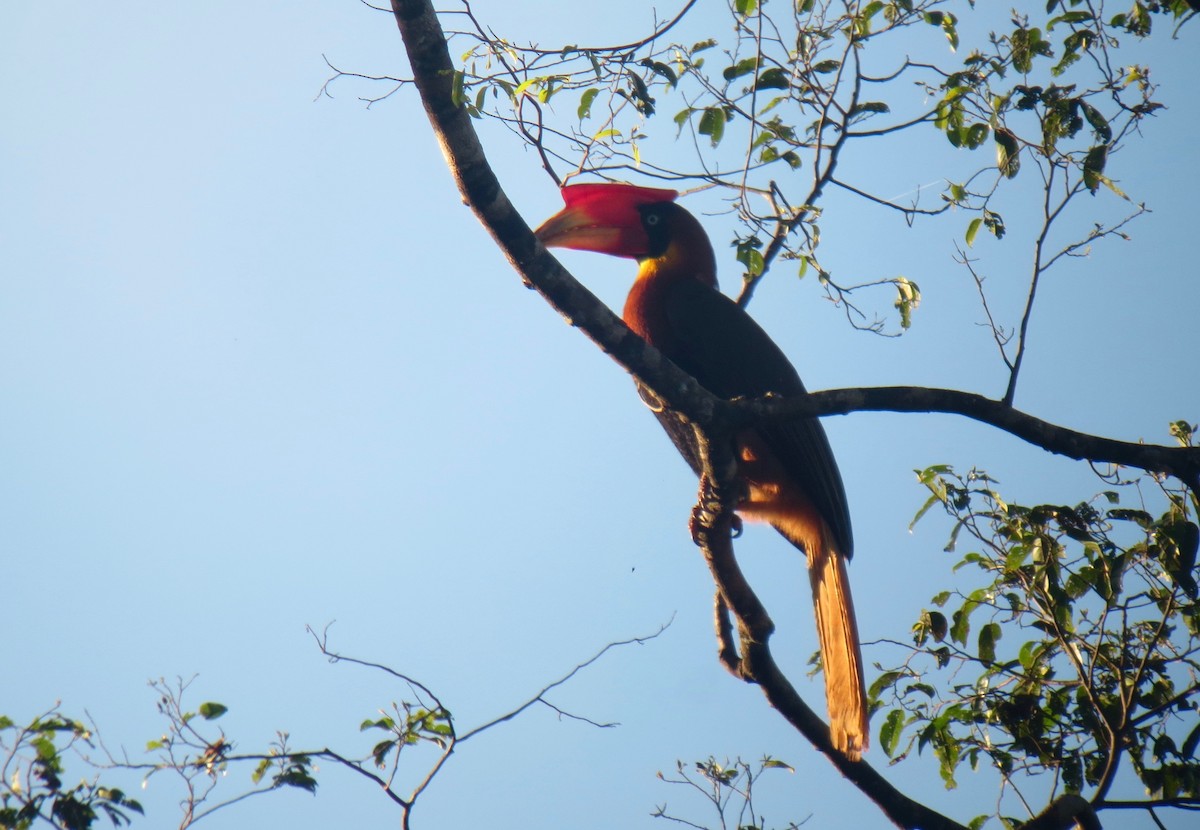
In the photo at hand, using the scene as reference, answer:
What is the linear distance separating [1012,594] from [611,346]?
4.84ft

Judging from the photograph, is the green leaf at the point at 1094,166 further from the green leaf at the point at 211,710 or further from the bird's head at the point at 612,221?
the green leaf at the point at 211,710

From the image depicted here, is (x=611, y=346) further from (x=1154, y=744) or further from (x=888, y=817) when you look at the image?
(x=1154, y=744)

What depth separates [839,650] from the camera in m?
3.09

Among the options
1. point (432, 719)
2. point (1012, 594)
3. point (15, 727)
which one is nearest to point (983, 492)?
point (1012, 594)

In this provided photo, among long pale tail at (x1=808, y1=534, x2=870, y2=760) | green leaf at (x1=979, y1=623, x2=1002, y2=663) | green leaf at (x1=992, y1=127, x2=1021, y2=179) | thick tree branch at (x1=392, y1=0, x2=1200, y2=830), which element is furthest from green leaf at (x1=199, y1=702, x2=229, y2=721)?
green leaf at (x1=992, y1=127, x2=1021, y2=179)

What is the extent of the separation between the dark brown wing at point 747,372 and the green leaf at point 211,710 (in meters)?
1.74

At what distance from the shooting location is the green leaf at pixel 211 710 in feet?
8.99

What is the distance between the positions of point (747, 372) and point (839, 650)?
0.99 m

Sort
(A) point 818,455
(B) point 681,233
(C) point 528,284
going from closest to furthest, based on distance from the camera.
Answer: (C) point 528,284 < (A) point 818,455 < (B) point 681,233

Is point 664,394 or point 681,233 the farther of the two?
point 681,233

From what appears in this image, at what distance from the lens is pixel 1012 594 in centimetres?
282

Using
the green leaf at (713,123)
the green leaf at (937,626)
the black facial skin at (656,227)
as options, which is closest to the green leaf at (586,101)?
the green leaf at (713,123)

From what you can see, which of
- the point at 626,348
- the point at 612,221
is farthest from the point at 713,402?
the point at 612,221

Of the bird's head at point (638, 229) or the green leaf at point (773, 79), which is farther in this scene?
the bird's head at point (638, 229)
